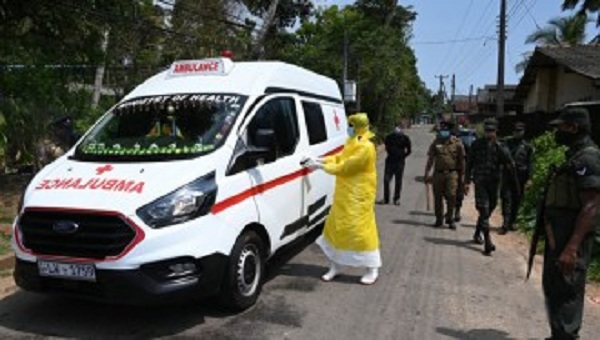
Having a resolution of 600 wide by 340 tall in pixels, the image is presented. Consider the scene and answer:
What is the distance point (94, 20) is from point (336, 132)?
302 inches

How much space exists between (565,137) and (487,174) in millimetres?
4236

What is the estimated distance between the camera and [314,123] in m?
7.45

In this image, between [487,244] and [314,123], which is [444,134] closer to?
[487,244]

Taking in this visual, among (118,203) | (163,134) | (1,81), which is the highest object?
(1,81)

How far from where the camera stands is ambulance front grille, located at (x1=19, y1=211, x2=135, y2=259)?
4516 millimetres

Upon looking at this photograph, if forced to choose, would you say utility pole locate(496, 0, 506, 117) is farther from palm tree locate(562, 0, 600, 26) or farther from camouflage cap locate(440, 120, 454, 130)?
camouflage cap locate(440, 120, 454, 130)

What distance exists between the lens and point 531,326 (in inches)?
213

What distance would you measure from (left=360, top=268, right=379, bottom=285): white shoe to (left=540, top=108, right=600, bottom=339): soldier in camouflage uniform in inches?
84.9

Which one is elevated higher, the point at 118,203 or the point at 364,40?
the point at 364,40

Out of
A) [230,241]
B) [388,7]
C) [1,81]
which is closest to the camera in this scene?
[230,241]

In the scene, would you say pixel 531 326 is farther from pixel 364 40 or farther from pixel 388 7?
pixel 388 7

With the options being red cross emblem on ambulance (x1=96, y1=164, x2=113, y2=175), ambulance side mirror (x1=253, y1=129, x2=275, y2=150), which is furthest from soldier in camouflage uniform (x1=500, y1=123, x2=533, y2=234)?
red cross emblem on ambulance (x1=96, y1=164, x2=113, y2=175)

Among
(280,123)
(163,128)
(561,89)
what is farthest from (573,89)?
(163,128)

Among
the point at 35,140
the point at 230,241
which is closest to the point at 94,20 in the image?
the point at 35,140
